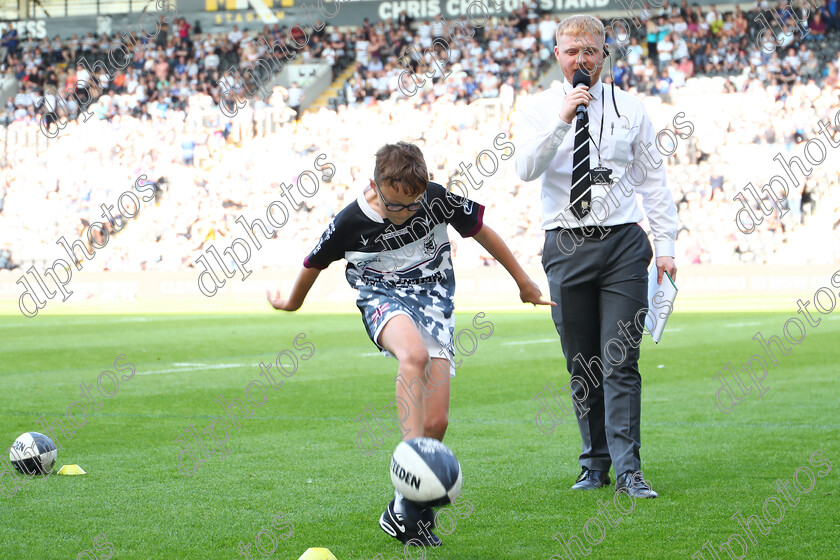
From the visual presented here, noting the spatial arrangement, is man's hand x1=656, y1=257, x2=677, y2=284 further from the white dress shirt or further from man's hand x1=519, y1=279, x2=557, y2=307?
man's hand x1=519, y1=279, x2=557, y2=307

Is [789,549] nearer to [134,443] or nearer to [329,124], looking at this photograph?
[134,443]

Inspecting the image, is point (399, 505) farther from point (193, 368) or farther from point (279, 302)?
point (193, 368)

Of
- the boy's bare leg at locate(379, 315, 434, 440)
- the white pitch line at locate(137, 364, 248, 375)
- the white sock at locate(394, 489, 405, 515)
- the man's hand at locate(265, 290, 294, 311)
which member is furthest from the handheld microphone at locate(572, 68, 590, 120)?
the white pitch line at locate(137, 364, 248, 375)

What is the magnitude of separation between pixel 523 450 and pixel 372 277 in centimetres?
229

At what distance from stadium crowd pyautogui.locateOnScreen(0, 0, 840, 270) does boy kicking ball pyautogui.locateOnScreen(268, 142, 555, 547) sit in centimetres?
2056

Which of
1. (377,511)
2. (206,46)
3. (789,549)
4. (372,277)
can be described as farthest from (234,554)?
(206,46)

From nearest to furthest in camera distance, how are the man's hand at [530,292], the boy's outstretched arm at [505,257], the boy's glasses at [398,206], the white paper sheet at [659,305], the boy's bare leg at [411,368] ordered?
1. the boy's bare leg at [411,368]
2. the boy's glasses at [398,206]
3. the boy's outstretched arm at [505,257]
4. the man's hand at [530,292]
5. the white paper sheet at [659,305]

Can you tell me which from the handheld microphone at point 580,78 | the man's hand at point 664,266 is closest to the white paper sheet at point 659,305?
the man's hand at point 664,266

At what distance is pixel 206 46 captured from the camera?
33281mm

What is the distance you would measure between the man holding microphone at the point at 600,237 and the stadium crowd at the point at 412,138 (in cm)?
1977

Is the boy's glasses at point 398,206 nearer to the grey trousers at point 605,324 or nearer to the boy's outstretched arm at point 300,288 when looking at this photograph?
the boy's outstretched arm at point 300,288

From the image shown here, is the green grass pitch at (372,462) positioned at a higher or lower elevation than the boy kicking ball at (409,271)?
lower

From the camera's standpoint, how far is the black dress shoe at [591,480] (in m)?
5.37

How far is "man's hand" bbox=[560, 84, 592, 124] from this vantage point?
479 centimetres
